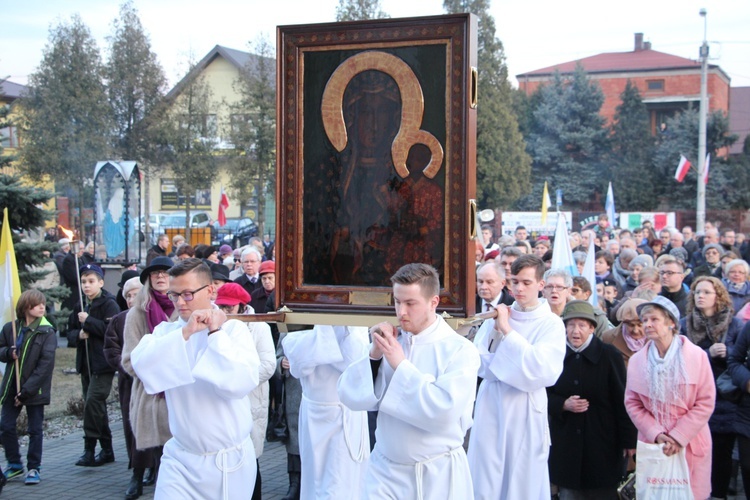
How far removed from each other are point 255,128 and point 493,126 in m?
15.8

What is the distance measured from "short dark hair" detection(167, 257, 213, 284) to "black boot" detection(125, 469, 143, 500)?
3350 millimetres

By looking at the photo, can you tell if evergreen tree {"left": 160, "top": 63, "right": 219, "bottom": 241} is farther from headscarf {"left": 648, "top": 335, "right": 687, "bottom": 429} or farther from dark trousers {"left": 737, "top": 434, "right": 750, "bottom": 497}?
headscarf {"left": 648, "top": 335, "right": 687, "bottom": 429}

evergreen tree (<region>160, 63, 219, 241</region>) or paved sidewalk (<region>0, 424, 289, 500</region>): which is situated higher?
evergreen tree (<region>160, 63, 219, 241</region>)

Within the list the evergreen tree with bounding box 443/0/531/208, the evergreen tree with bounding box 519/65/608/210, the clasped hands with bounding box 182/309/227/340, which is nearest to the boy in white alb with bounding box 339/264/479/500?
the clasped hands with bounding box 182/309/227/340

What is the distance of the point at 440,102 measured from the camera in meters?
5.11

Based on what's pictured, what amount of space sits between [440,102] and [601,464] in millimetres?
3385

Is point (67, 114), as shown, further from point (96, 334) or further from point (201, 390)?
point (201, 390)

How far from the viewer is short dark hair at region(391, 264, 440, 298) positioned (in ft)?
15.6

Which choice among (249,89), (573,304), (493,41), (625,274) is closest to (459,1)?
Answer: (493,41)

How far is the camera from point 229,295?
24.7ft

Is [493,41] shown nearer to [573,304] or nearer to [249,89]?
[249,89]

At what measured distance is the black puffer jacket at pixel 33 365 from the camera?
29.1ft

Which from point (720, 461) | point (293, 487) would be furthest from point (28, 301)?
point (720, 461)

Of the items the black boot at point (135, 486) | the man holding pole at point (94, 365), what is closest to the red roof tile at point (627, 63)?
the man holding pole at point (94, 365)
